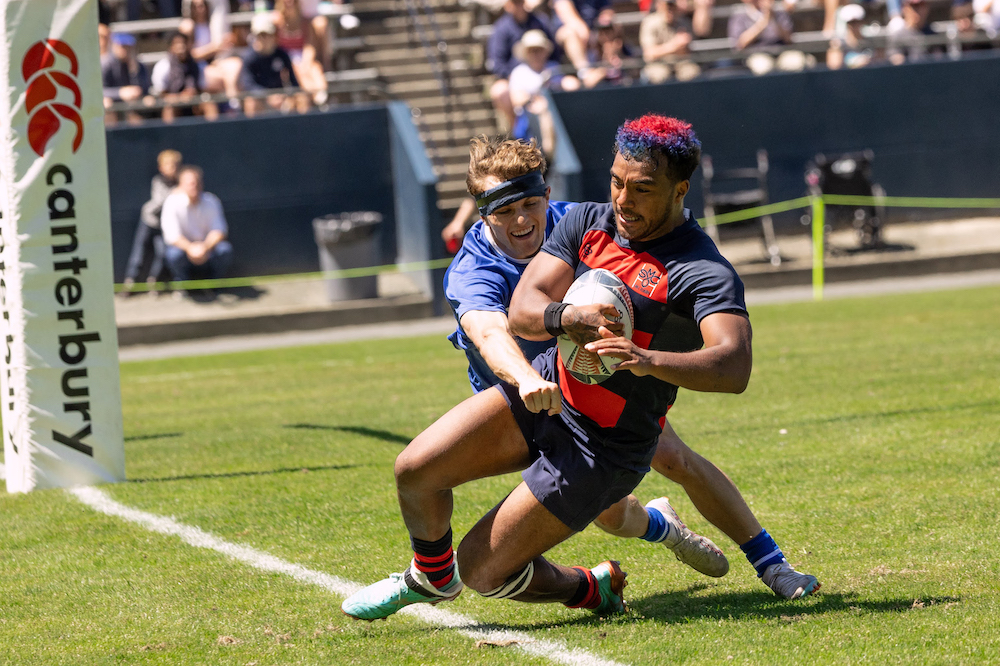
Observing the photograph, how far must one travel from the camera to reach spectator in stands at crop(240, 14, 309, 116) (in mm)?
17875

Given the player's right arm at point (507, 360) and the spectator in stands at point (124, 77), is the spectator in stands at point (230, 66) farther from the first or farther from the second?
the player's right arm at point (507, 360)

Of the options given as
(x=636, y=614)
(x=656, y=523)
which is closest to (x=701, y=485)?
(x=656, y=523)

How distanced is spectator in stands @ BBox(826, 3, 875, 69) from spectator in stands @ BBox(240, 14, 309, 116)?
840 cm

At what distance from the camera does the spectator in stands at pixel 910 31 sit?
63.7ft

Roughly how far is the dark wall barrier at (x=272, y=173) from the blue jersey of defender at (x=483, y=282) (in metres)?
13.6

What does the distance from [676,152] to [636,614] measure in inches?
68.9

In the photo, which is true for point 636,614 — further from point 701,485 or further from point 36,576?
point 36,576

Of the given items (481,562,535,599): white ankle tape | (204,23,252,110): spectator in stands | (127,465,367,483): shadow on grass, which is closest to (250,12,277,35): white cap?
(204,23,252,110): spectator in stands

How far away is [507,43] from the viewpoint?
18.7 metres

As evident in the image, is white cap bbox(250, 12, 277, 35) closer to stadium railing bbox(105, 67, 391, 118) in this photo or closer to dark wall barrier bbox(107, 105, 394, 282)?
stadium railing bbox(105, 67, 391, 118)

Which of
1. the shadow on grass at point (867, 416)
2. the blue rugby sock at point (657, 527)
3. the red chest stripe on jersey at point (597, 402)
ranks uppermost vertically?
the red chest stripe on jersey at point (597, 402)

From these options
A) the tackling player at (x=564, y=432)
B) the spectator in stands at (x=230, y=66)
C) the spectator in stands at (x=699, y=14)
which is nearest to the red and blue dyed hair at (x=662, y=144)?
the tackling player at (x=564, y=432)

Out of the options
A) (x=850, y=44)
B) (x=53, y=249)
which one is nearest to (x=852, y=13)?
(x=850, y=44)

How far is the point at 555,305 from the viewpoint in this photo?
12.9ft
